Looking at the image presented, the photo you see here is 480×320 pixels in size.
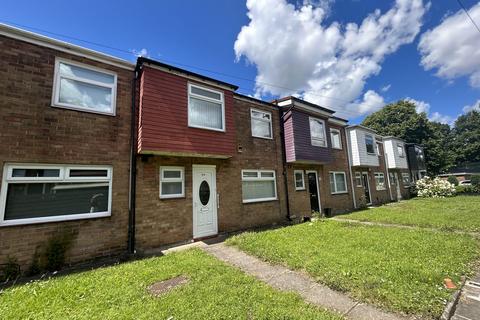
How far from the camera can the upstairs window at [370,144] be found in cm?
1738

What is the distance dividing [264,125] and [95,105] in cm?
708

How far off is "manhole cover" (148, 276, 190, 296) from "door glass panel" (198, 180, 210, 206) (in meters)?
3.71

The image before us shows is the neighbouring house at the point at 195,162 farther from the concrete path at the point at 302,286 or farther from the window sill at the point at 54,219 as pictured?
the concrete path at the point at 302,286

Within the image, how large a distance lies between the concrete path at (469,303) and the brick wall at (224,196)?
6505 millimetres

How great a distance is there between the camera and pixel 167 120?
7.10m

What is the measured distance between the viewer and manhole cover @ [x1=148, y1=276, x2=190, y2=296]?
13.0ft

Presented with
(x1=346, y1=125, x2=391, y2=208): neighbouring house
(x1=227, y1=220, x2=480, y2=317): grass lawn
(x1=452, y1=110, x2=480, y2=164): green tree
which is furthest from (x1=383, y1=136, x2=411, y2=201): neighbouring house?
(x1=452, y1=110, x2=480, y2=164): green tree

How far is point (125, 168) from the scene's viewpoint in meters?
6.55

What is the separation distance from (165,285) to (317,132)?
1116cm

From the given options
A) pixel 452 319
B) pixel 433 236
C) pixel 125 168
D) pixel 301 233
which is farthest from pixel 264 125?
pixel 452 319

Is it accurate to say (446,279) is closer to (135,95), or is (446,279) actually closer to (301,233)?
(301,233)

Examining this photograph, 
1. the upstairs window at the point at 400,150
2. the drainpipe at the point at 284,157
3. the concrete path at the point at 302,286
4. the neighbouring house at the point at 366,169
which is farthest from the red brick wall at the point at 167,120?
the upstairs window at the point at 400,150

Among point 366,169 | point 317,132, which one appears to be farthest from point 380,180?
point 317,132

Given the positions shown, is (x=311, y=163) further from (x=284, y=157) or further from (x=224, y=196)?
(x=224, y=196)
